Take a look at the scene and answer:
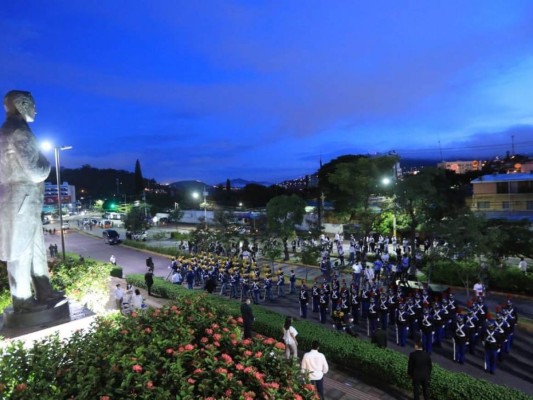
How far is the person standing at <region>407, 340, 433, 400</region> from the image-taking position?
24.8ft

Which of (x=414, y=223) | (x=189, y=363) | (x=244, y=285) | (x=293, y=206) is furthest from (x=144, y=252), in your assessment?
(x=189, y=363)

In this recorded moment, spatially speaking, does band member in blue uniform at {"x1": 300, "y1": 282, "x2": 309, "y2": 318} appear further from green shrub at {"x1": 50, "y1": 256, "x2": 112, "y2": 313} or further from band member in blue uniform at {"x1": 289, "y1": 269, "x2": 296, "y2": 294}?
green shrub at {"x1": 50, "y1": 256, "x2": 112, "y2": 313}

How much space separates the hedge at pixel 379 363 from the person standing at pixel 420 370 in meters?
0.46

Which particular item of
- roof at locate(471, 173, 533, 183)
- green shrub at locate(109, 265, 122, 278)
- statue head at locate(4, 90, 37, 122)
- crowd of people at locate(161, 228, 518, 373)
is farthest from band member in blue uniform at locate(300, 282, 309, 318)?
roof at locate(471, 173, 533, 183)

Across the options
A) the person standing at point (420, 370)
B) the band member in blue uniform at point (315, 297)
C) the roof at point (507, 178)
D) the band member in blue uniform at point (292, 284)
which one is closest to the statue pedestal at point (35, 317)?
the person standing at point (420, 370)

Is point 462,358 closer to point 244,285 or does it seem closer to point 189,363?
point 189,363

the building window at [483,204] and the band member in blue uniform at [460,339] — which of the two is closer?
the band member in blue uniform at [460,339]

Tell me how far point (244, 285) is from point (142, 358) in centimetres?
1287

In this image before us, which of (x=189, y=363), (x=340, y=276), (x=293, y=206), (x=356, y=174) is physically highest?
(x=356, y=174)

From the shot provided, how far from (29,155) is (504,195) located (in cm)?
4087

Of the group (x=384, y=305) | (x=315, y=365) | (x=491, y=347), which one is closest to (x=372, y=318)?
(x=384, y=305)

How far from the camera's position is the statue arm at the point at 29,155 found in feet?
23.6

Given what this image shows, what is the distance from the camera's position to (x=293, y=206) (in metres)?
26.6

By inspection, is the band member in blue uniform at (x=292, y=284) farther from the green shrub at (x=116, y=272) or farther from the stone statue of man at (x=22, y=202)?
the stone statue of man at (x=22, y=202)
